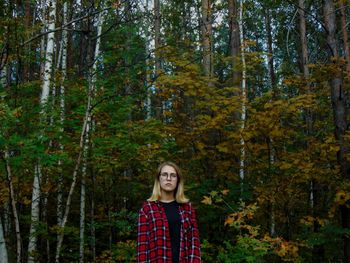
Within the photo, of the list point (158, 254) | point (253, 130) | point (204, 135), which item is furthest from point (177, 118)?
point (158, 254)

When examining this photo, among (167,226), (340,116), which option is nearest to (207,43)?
(340,116)

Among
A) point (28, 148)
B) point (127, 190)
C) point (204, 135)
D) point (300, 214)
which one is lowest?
point (300, 214)

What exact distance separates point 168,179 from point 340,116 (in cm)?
467

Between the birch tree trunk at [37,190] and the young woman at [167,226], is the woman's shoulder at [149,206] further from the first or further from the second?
the birch tree trunk at [37,190]

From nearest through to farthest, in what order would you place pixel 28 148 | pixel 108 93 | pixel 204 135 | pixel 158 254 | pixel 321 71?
pixel 158 254
pixel 28 148
pixel 108 93
pixel 321 71
pixel 204 135

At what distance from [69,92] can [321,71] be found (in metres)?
4.77

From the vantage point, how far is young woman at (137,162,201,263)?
3.18 meters

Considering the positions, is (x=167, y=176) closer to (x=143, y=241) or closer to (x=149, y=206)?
(x=149, y=206)

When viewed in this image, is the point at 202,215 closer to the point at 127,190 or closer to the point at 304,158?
the point at 127,190

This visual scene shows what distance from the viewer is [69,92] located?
23.4 ft

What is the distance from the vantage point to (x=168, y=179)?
3.38m

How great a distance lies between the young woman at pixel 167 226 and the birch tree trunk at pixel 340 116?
413cm

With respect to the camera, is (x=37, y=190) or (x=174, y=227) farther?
(x=37, y=190)

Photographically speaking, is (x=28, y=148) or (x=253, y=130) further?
(x=253, y=130)
